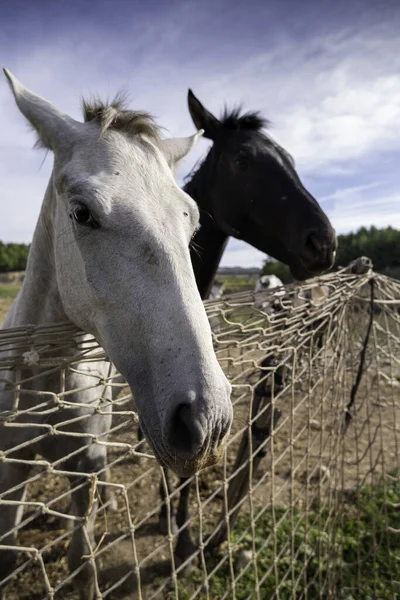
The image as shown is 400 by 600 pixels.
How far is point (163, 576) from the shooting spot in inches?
110

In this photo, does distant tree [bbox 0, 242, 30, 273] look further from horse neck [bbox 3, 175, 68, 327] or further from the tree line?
horse neck [bbox 3, 175, 68, 327]

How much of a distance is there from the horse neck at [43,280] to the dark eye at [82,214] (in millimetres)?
484

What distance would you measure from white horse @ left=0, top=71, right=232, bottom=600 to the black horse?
1.29 meters

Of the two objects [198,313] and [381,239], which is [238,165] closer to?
[198,313]

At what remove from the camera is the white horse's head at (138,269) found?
40.8 inches

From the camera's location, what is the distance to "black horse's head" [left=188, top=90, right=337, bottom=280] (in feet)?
9.55

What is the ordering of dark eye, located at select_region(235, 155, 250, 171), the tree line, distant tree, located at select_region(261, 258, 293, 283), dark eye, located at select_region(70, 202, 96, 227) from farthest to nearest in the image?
the tree line < distant tree, located at select_region(261, 258, 293, 283) < dark eye, located at select_region(235, 155, 250, 171) < dark eye, located at select_region(70, 202, 96, 227)

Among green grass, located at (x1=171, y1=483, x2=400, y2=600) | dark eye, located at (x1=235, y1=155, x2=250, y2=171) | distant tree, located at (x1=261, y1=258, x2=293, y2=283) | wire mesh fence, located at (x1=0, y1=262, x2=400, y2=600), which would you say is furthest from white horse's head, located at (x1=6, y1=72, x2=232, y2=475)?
distant tree, located at (x1=261, y1=258, x2=293, y2=283)

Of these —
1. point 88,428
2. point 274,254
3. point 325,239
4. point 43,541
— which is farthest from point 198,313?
point 43,541

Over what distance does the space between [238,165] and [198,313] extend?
2587 millimetres

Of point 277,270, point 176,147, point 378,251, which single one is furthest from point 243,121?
point 378,251

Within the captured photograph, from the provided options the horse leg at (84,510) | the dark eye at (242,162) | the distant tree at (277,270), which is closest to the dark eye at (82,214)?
the horse leg at (84,510)

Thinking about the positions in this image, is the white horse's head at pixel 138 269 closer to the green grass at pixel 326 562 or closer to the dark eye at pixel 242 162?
the green grass at pixel 326 562

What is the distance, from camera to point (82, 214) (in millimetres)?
1372
